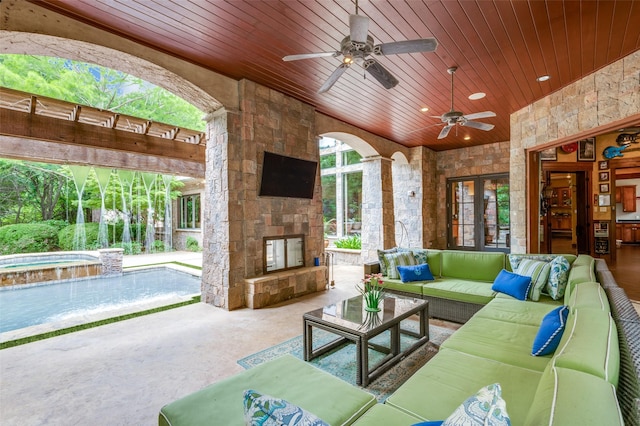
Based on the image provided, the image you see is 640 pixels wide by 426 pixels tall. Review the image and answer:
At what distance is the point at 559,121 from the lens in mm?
4523

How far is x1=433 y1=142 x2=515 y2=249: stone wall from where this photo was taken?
754 cm

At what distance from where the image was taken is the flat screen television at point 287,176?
4516mm

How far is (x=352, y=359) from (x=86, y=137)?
503cm

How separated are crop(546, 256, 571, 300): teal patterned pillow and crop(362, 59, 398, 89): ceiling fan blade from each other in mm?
2555

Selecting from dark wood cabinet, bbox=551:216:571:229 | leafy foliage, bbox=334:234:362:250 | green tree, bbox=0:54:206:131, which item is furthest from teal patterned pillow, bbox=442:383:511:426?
dark wood cabinet, bbox=551:216:571:229

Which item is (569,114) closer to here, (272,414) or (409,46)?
(409,46)

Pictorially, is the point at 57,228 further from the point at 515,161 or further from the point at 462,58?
the point at 515,161

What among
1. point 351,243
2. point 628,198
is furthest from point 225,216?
point 628,198

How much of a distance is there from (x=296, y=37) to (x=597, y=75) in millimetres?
3885

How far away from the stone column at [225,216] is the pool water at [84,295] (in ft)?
4.41

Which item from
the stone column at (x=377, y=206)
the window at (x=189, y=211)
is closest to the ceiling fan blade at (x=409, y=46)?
the stone column at (x=377, y=206)

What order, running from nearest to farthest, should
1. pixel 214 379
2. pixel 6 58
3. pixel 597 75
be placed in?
pixel 214 379 < pixel 597 75 < pixel 6 58

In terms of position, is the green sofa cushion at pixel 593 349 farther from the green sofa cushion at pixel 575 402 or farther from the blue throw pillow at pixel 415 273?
the blue throw pillow at pixel 415 273

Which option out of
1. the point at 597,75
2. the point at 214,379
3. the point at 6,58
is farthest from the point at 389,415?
the point at 6,58
